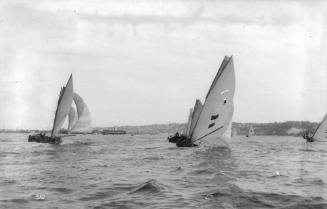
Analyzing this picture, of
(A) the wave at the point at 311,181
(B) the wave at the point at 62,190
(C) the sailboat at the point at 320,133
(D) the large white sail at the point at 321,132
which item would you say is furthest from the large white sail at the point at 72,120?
(B) the wave at the point at 62,190

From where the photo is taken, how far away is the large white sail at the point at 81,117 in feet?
400

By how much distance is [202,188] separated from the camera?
25219 mm

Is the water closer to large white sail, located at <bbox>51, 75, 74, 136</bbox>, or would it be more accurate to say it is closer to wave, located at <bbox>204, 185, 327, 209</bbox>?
wave, located at <bbox>204, 185, 327, 209</bbox>

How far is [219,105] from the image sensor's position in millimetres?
56938

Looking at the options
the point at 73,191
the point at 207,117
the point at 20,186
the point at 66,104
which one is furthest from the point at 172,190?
the point at 66,104

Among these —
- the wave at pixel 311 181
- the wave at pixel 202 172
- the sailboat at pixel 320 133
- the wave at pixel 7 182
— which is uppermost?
the sailboat at pixel 320 133

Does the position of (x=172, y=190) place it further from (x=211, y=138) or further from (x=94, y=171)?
(x=211, y=138)

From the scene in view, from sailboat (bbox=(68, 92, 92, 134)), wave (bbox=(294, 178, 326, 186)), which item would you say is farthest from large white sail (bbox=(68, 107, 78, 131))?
wave (bbox=(294, 178, 326, 186))

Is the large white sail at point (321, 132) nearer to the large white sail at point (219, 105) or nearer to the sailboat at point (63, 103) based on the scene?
the large white sail at point (219, 105)

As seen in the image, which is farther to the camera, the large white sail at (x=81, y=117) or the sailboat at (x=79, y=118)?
the large white sail at (x=81, y=117)

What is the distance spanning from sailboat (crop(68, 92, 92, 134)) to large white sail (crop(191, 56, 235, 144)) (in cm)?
6494

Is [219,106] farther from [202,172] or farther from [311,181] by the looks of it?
[311,181]

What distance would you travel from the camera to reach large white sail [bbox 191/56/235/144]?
Answer: 55.9 meters

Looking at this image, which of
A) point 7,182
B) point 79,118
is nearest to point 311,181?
point 7,182
